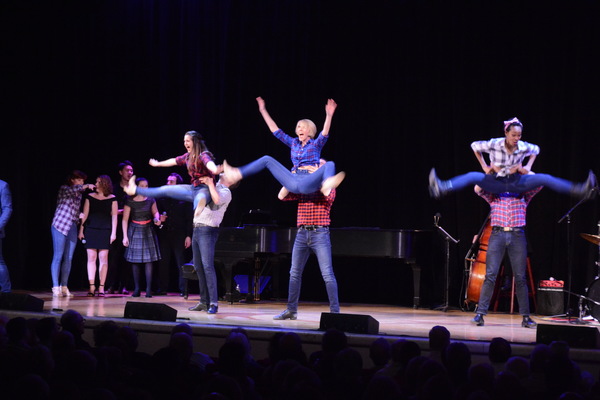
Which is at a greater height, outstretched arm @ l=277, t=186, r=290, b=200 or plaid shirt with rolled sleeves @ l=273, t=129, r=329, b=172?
plaid shirt with rolled sleeves @ l=273, t=129, r=329, b=172

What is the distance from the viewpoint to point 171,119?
39.8ft

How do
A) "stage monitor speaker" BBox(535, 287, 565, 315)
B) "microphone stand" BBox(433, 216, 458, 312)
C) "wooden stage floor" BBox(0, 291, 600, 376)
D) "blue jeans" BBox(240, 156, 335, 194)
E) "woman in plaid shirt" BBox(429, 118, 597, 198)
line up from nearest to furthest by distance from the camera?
1. "wooden stage floor" BBox(0, 291, 600, 376)
2. "blue jeans" BBox(240, 156, 335, 194)
3. "woman in plaid shirt" BBox(429, 118, 597, 198)
4. "stage monitor speaker" BBox(535, 287, 565, 315)
5. "microphone stand" BBox(433, 216, 458, 312)

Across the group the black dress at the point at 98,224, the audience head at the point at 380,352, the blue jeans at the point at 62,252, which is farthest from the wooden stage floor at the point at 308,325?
the audience head at the point at 380,352

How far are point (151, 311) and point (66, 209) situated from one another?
13.6ft

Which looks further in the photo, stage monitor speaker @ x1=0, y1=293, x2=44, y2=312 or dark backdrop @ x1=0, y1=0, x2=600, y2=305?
dark backdrop @ x1=0, y1=0, x2=600, y2=305

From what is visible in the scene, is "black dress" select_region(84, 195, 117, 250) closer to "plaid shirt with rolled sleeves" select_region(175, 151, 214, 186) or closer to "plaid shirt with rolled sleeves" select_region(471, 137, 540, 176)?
"plaid shirt with rolled sleeves" select_region(175, 151, 214, 186)

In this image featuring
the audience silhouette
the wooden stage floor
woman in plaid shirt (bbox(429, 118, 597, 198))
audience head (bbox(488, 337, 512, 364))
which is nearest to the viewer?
the audience silhouette

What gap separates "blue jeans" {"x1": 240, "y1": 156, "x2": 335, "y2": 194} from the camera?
256 inches

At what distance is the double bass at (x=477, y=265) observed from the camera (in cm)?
915

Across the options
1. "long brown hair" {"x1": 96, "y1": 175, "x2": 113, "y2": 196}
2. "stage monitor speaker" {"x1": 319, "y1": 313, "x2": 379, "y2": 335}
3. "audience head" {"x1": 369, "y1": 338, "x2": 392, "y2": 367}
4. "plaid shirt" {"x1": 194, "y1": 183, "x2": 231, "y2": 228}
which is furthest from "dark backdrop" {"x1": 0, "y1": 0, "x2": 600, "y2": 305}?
"audience head" {"x1": 369, "y1": 338, "x2": 392, "y2": 367}

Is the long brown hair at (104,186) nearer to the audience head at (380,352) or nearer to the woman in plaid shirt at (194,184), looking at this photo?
the woman in plaid shirt at (194,184)

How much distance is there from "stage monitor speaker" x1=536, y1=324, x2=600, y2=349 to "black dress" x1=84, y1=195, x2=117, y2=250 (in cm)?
684

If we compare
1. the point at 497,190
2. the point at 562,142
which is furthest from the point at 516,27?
the point at 497,190

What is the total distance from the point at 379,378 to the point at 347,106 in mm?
7990
